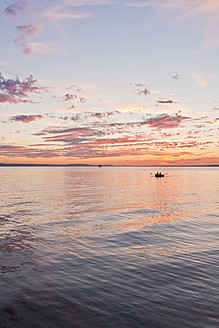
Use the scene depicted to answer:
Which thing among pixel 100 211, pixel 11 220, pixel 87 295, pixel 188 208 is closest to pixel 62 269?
pixel 87 295

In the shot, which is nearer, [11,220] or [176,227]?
[176,227]

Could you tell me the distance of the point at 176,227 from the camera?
27250 millimetres

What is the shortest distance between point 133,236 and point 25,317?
14558 millimetres

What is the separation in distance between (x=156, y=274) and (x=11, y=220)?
70.9 feet

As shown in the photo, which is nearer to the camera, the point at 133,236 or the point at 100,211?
the point at 133,236

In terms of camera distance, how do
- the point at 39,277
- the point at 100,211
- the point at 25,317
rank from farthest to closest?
Answer: 1. the point at 100,211
2. the point at 39,277
3. the point at 25,317

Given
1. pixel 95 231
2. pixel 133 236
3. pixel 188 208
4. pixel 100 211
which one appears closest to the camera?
pixel 133 236

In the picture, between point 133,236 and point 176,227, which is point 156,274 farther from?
point 176,227

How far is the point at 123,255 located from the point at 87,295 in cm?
636

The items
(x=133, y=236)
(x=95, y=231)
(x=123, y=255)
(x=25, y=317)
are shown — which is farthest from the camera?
(x=95, y=231)

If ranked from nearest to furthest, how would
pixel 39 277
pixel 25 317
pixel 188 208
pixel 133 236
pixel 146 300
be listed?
pixel 25 317 < pixel 146 300 < pixel 39 277 < pixel 133 236 < pixel 188 208

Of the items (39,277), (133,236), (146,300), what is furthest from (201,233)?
(39,277)

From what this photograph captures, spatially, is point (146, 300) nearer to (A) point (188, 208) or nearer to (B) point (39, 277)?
(B) point (39, 277)

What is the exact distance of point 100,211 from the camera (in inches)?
1449
